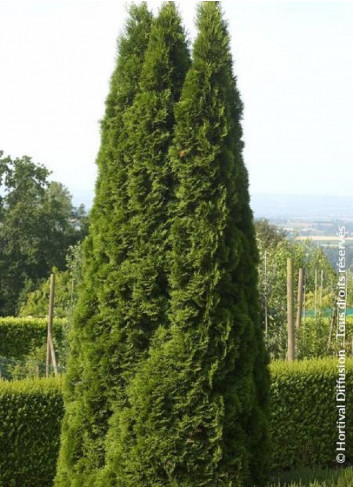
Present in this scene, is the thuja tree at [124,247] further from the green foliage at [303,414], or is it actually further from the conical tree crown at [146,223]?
the green foliage at [303,414]

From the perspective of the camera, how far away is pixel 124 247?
213 inches

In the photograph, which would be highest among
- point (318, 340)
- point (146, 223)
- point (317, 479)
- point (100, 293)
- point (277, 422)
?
point (146, 223)

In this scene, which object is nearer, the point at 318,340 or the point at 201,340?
the point at 201,340

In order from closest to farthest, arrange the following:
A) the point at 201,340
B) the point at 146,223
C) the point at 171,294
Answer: the point at 201,340, the point at 171,294, the point at 146,223

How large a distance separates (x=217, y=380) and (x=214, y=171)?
4.81ft

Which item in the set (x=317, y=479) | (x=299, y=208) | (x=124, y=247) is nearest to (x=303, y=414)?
(x=317, y=479)

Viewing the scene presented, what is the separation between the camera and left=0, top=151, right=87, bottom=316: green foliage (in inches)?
1332

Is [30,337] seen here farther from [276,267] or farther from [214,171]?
[214,171]

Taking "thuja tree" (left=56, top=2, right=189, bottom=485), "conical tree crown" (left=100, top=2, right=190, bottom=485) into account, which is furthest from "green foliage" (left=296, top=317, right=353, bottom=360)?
"conical tree crown" (left=100, top=2, right=190, bottom=485)

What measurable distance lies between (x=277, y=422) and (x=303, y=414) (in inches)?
18.1

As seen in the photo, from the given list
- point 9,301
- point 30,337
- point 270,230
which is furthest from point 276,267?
point 270,230

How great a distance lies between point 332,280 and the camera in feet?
49.0

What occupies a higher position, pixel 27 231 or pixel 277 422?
pixel 27 231

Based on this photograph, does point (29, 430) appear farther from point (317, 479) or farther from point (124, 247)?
point (124, 247)
